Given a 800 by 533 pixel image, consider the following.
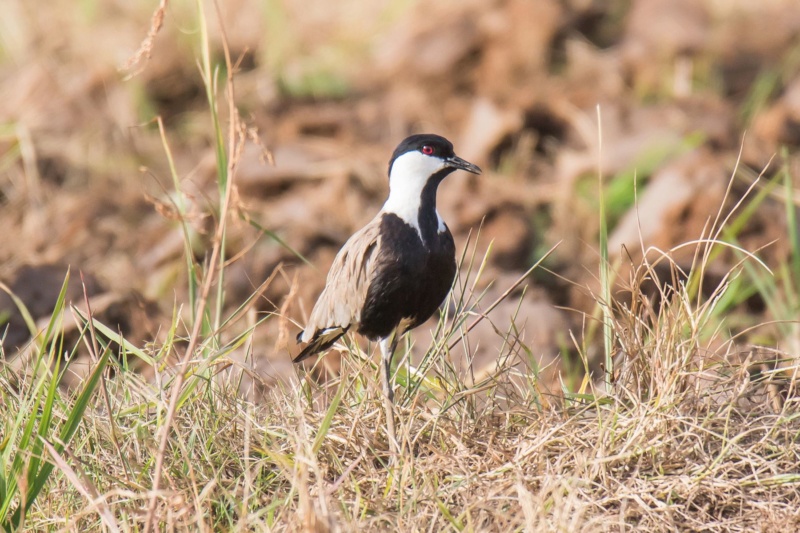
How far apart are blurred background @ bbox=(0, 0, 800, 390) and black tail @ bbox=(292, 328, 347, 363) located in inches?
78.0

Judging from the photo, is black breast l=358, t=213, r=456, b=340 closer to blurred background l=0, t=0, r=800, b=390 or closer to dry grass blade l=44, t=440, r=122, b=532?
dry grass blade l=44, t=440, r=122, b=532

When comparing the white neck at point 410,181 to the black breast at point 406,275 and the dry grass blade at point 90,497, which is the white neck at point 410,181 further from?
the dry grass blade at point 90,497

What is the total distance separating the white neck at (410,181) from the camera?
148 inches

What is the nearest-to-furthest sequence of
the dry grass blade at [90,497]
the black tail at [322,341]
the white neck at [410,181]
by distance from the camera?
the dry grass blade at [90,497], the white neck at [410,181], the black tail at [322,341]

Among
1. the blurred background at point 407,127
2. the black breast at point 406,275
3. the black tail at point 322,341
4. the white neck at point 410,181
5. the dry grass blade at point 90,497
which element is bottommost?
the blurred background at point 407,127

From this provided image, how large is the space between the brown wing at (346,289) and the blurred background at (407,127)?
2170 millimetres

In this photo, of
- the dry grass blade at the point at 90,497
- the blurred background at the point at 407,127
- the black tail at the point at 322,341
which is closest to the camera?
the dry grass blade at the point at 90,497

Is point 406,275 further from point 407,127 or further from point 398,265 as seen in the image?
point 407,127

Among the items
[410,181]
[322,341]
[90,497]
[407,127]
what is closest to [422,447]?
[322,341]

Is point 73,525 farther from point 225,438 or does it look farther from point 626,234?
point 626,234

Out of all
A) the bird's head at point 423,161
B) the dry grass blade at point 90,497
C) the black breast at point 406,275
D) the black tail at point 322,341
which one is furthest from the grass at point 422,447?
the bird's head at point 423,161

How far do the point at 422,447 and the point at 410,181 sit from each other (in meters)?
0.93

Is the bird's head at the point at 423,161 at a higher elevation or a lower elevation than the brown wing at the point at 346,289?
higher

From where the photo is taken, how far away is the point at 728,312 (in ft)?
22.4
